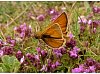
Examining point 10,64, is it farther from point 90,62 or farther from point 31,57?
point 90,62

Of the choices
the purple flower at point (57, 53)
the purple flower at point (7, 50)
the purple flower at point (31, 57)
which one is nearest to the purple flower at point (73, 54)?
the purple flower at point (57, 53)

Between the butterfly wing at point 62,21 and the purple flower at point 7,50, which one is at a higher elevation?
the butterfly wing at point 62,21

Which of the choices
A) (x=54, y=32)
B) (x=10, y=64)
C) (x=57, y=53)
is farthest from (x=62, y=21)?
(x=10, y=64)

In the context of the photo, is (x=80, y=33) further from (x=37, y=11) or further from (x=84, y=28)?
(x=37, y=11)

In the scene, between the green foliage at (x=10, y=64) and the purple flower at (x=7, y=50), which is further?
the purple flower at (x=7, y=50)

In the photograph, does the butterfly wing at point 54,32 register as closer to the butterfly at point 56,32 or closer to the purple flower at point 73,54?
the butterfly at point 56,32
